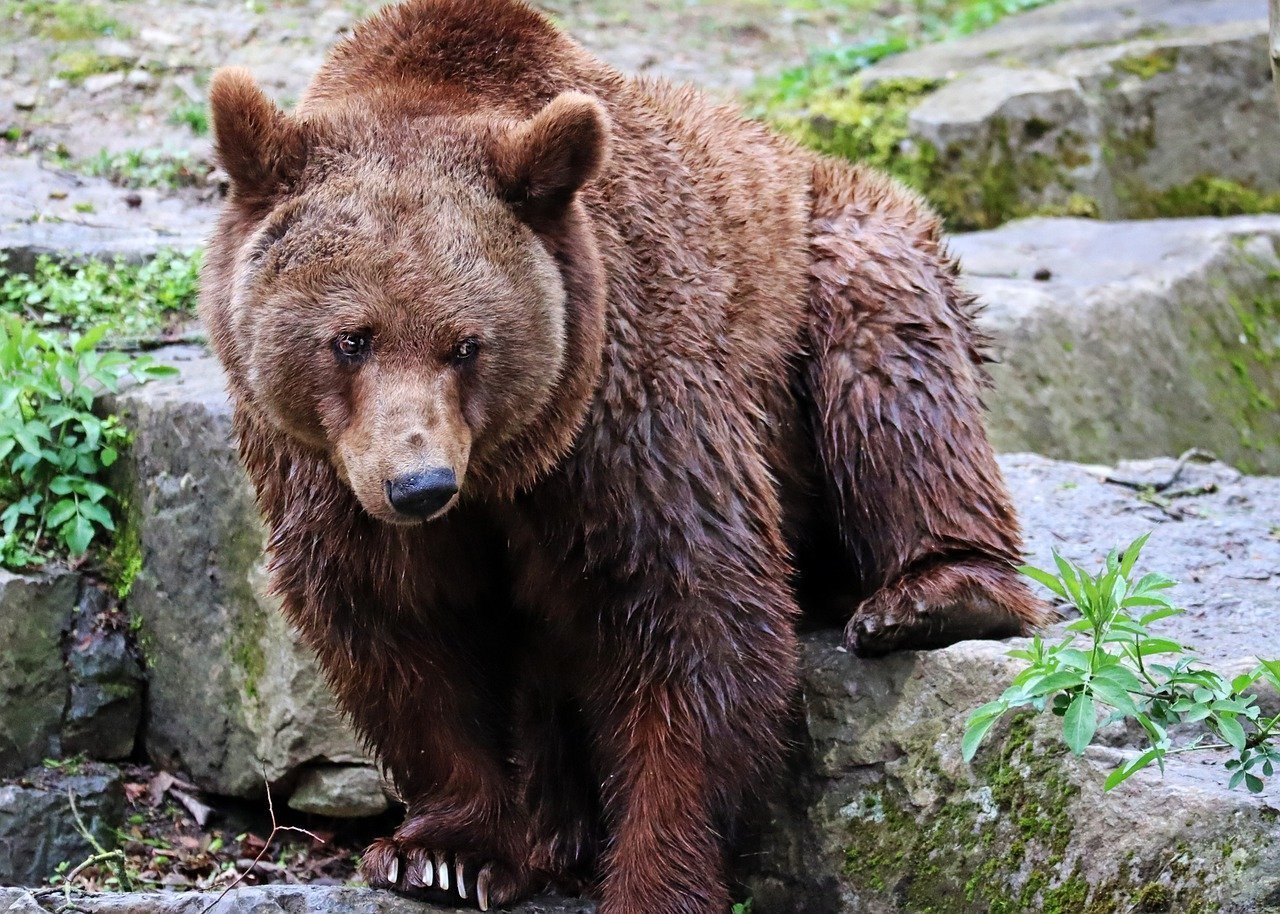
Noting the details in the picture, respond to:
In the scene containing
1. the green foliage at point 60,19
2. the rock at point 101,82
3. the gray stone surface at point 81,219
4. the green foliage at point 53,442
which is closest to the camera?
the green foliage at point 53,442

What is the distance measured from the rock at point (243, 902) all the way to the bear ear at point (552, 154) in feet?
6.60

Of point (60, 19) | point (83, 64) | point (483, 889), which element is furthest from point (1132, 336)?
point (60, 19)

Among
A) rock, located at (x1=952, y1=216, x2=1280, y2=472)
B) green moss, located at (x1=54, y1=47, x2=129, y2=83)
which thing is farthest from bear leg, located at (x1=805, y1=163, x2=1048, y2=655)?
green moss, located at (x1=54, y1=47, x2=129, y2=83)

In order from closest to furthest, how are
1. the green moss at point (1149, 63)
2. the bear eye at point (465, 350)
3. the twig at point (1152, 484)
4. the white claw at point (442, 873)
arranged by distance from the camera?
the bear eye at point (465, 350)
the white claw at point (442, 873)
the twig at point (1152, 484)
the green moss at point (1149, 63)

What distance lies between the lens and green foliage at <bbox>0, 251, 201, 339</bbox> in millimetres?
6941

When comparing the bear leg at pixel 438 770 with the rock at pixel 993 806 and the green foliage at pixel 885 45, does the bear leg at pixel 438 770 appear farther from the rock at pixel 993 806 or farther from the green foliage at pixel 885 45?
the green foliage at pixel 885 45

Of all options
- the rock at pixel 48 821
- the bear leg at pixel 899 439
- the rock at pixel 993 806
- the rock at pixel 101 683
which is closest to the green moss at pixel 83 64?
the rock at pixel 101 683

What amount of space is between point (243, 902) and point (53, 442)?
270 centimetres

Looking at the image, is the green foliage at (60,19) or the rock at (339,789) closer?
the rock at (339,789)

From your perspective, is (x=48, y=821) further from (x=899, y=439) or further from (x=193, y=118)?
(x=193, y=118)

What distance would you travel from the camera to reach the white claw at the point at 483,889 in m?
4.47

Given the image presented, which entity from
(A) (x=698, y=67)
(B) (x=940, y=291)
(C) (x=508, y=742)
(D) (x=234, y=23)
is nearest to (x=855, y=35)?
(A) (x=698, y=67)

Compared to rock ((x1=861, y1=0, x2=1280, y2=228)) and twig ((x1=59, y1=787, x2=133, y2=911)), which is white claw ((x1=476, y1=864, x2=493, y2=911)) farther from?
rock ((x1=861, y1=0, x2=1280, y2=228))

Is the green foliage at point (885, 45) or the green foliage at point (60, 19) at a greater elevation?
the green foliage at point (60, 19)
